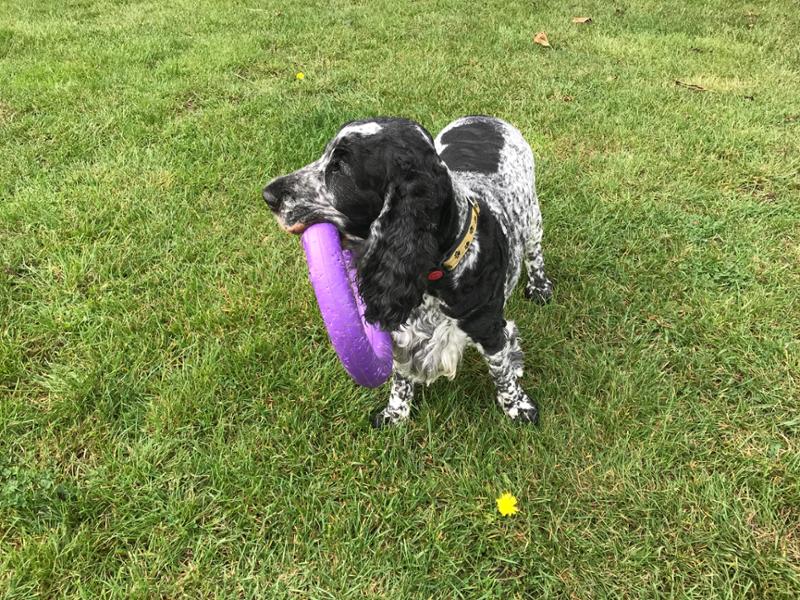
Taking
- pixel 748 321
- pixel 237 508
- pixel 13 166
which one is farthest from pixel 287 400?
pixel 13 166

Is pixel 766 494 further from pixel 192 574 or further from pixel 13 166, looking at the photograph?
pixel 13 166

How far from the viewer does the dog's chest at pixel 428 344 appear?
2.90 m

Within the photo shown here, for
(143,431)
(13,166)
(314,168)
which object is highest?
(314,168)

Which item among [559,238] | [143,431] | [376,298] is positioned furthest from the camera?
[559,238]

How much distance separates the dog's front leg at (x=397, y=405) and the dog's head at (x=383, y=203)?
0.73 m

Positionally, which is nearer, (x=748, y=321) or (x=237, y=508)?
(x=237, y=508)

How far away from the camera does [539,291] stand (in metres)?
4.15

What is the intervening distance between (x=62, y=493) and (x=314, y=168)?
6.61 ft

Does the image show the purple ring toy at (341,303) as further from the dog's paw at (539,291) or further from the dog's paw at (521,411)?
the dog's paw at (539,291)

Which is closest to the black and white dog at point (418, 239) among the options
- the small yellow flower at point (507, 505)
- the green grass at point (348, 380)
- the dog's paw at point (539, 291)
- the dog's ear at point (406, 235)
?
the dog's ear at point (406, 235)

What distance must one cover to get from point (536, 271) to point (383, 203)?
6.65 feet

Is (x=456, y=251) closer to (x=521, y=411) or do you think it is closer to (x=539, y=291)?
(x=521, y=411)

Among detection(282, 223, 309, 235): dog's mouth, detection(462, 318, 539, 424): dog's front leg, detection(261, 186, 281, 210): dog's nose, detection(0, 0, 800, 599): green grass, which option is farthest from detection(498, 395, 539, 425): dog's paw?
detection(261, 186, 281, 210): dog's nose

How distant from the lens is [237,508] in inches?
109
